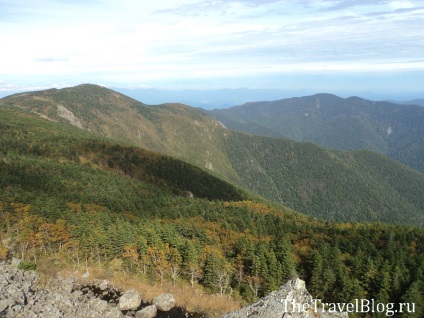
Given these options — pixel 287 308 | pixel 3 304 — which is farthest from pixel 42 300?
pixel 287 308

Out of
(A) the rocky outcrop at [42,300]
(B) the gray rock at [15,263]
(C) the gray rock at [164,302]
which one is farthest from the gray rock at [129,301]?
(B) the gray rock at [15,263]

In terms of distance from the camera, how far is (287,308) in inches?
1134

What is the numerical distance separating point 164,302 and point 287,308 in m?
17.8

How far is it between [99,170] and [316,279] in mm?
128501

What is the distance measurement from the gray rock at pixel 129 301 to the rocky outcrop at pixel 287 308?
14.3 meters

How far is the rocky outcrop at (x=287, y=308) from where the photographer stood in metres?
28.5

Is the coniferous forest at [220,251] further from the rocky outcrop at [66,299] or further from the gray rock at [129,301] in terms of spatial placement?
the gray rock at [129,301]

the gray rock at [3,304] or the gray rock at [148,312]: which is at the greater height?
the gray rock at [3,304]

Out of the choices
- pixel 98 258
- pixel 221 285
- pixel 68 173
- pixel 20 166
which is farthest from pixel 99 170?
pixel 221 285

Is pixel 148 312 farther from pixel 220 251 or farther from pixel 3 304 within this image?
pixel 220 251

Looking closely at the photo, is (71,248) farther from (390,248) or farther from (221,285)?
(390,248)

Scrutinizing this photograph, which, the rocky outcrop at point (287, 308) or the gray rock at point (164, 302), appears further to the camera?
the gray rock at point (164, 302)

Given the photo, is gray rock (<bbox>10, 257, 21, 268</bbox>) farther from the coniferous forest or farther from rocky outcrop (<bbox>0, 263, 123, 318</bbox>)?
rocky outcrop (<bbox>0, 263, 123, 318</bbox>)

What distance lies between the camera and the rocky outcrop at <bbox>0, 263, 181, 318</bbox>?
3245 cm
